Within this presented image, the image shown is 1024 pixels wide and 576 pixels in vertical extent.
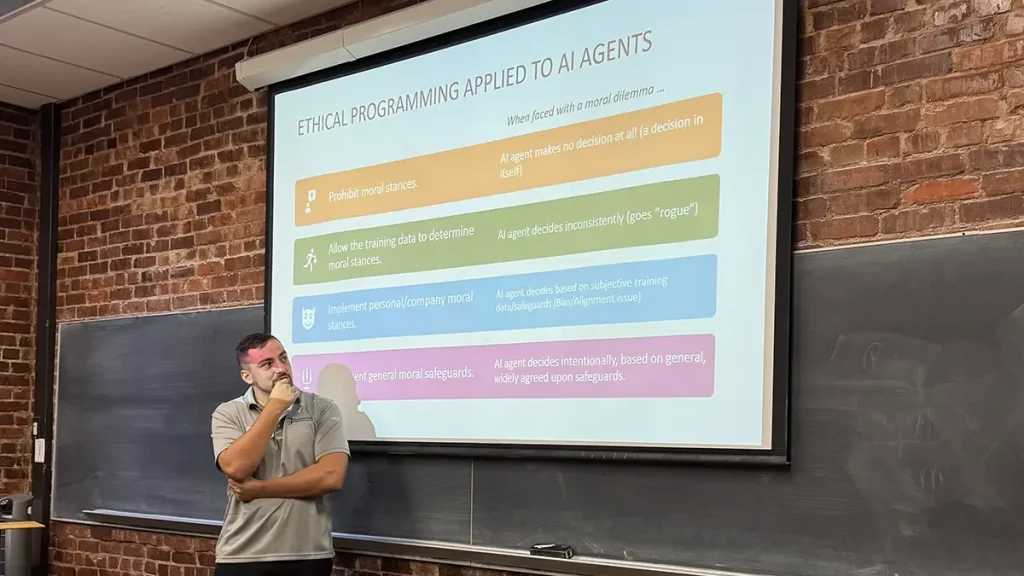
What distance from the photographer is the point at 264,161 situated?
446 centimetres

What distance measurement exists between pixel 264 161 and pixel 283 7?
2.20 feet

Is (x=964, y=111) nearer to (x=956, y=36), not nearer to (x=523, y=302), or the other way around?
(x=956, y=36)

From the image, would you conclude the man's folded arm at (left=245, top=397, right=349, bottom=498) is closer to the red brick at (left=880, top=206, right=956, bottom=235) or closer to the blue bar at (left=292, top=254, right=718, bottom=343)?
the blue bar at (left=292, top=254, right=718, bottom=343)

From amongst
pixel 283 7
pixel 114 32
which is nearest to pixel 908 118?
pixel 283 7

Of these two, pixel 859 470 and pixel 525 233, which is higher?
pixel 525 233

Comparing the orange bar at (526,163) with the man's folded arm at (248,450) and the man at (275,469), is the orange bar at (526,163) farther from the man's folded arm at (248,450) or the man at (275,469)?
the man's folded arm at (248,450)

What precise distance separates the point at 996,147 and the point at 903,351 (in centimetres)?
58

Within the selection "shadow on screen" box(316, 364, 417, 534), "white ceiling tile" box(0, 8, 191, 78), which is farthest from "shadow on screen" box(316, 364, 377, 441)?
"white ceiling tile" box(0, 8, 191, 78)

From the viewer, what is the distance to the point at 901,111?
2.80 metres

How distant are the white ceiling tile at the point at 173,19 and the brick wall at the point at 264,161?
13cm

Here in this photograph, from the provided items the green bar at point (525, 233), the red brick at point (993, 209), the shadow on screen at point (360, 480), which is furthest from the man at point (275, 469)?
the red brick at point (993, 209)

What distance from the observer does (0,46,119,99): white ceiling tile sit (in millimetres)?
4848

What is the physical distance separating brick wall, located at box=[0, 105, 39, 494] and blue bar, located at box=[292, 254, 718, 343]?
2.18 metres

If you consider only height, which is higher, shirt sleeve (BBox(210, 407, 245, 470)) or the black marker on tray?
shirt sleeve (BBox(210, 407, 245, 470))
